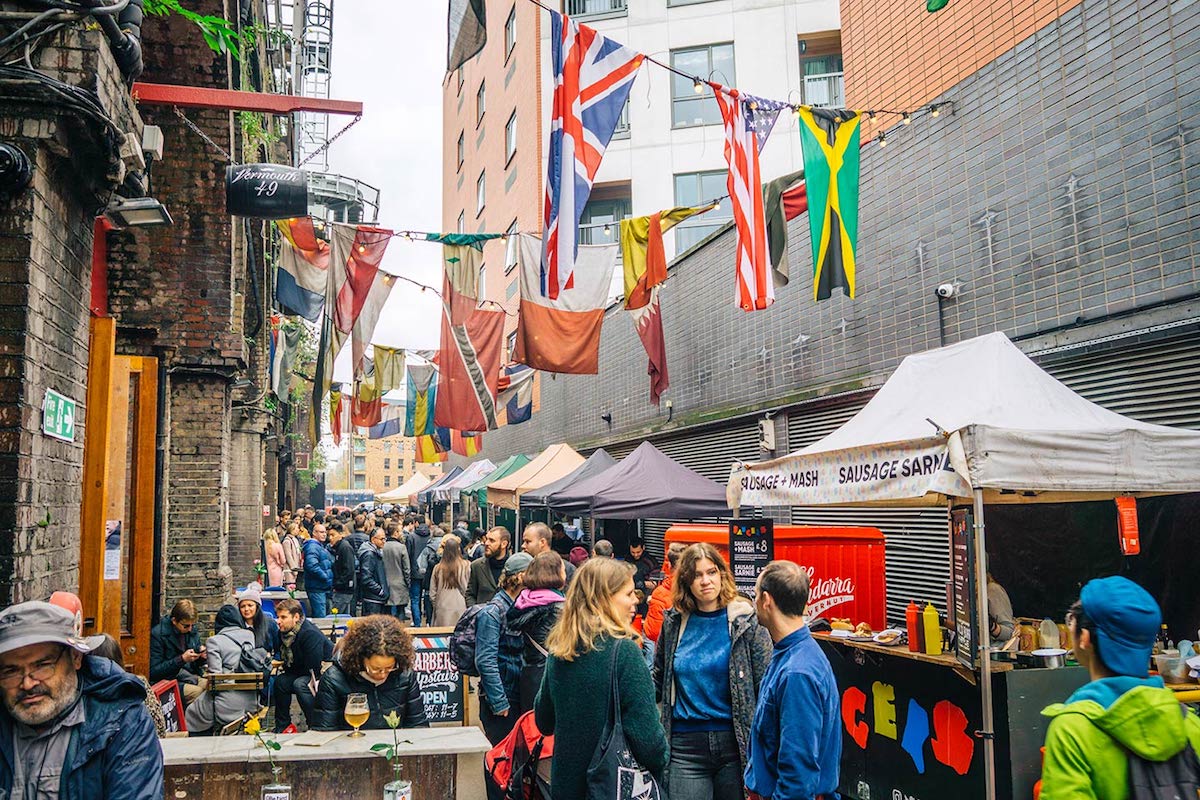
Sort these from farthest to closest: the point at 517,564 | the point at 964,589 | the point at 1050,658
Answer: the point at 517,564 → the point at 964,589 → the point at 1050,658

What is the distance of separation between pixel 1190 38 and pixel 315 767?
24.8 ft

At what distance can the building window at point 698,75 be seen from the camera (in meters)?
24.2

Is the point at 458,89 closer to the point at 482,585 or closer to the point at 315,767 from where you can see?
the point at 482,585

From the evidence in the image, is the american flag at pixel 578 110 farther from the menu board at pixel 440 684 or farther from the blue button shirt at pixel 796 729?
the blue button shirt at pixel 796 729

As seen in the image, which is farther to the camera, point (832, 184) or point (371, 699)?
point (832, 184)

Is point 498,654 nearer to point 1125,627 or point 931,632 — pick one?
point 931,632

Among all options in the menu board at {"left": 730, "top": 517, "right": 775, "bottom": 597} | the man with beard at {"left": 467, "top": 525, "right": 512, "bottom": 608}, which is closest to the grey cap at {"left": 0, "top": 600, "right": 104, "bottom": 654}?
the menu board at {"left": 730, "top": 517, "right": 775, "bottom": 597}

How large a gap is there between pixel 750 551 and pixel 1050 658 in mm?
2572

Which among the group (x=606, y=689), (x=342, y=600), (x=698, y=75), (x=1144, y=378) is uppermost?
(x=698, y=75)

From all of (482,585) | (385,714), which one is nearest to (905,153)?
(482,585)

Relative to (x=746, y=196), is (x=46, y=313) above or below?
Answer: below

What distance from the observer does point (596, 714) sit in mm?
3812

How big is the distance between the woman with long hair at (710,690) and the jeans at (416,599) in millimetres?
10899

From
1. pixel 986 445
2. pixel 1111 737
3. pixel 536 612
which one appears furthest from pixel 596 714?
pixel 986 445
